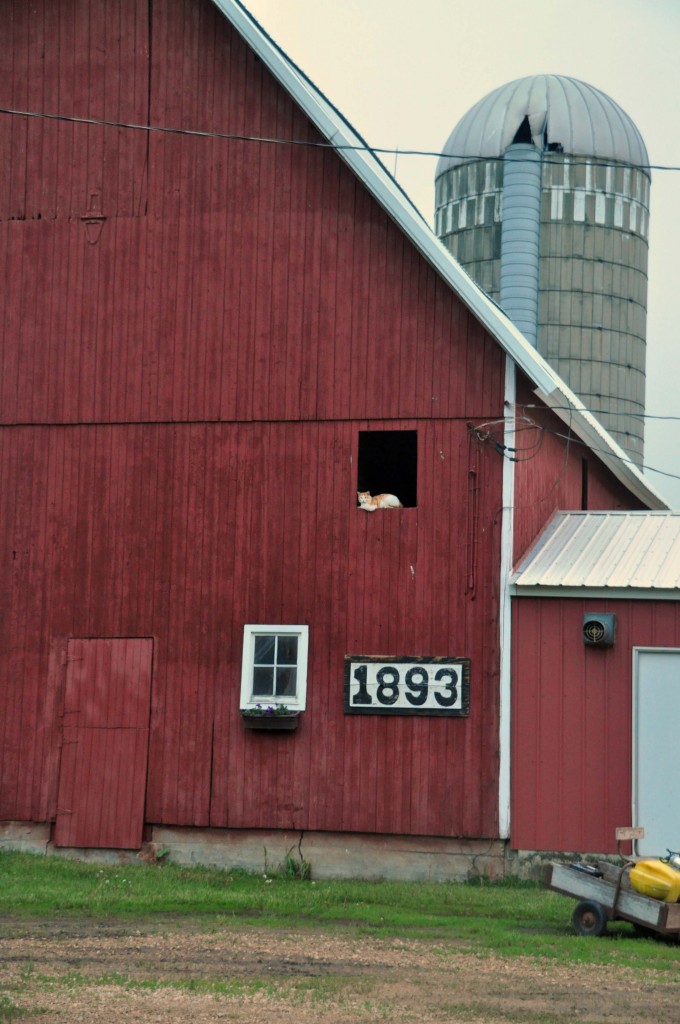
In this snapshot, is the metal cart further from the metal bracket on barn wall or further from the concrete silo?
the concrete silo

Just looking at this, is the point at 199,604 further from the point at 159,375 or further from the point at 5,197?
the point at 5,197

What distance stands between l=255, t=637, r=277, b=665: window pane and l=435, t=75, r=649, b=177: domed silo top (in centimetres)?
1422

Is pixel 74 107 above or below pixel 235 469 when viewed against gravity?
above

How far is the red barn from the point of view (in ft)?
52.1

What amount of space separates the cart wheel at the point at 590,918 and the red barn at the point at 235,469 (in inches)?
130

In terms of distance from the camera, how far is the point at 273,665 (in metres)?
16.3

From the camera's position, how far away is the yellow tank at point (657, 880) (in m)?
11.6

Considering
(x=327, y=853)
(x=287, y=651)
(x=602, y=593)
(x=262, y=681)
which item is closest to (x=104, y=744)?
(x=262, y=681)

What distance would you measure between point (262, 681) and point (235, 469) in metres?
2.28

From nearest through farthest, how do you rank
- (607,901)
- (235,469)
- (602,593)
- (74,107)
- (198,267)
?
(607,901) → (602,593) → (235,469) → (198,267) → (74,107)

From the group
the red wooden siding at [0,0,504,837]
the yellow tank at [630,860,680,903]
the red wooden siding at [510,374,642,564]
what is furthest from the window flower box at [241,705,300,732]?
the yellow tank at [630,860,680,903]

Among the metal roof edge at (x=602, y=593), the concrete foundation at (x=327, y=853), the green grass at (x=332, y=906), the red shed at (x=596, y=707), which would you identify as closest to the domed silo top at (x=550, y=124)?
the metal roof edge at (x=602, y=593)

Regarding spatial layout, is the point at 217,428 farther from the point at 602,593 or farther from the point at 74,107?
the point at 602,593

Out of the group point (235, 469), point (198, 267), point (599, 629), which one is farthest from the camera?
point (198, 267)
